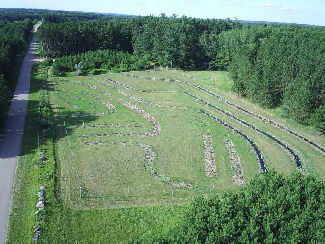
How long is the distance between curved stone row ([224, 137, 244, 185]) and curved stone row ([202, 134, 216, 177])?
229 cm

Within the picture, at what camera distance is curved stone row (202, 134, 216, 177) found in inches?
1431

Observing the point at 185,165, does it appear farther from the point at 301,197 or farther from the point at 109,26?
the point at 109,26

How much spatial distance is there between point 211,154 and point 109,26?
3298 inches

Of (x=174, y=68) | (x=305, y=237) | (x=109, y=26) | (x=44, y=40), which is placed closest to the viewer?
(x=305, y=237)

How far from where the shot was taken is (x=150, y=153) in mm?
40375

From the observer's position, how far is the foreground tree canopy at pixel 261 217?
17859 mm

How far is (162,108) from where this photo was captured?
57781 mm

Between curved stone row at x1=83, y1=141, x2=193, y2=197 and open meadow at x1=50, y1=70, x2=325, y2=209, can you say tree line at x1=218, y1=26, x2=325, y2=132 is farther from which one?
curved stone row at x1=83, y1=141, x2=193, y2=197

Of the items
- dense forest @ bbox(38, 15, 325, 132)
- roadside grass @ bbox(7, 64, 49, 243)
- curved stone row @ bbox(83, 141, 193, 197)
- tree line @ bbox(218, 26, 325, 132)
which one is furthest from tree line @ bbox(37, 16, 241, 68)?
roadside grass @ bbox(7, 64, 49, 243)

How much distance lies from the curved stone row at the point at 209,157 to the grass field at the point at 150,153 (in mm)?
145

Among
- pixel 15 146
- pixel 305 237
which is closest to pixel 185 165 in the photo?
→ pixel 305 237

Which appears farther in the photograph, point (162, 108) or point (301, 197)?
point (162, 108)

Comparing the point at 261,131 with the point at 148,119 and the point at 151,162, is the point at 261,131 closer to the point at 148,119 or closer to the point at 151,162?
the point at 148,119

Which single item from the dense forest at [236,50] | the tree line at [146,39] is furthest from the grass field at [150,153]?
the tree line at [146,39]
